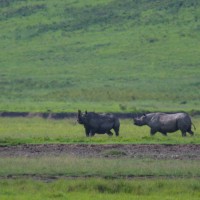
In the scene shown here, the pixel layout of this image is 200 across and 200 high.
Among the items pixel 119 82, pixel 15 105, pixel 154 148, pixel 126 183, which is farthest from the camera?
pixel 119 82

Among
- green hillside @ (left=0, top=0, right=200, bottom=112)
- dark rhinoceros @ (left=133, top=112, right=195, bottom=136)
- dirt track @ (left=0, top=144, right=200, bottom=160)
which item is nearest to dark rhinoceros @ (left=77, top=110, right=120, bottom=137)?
dark rhinoceros @ (left=133, top=112, right=195, bottom=136)

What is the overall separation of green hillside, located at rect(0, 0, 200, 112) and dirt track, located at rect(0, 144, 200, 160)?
85.9 ft

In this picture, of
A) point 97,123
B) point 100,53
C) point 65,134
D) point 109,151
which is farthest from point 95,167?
point 100,53

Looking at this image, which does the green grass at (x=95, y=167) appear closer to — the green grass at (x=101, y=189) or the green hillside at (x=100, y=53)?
the green grass at (x=101, y=189)

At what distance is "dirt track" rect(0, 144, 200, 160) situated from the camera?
83.6ft

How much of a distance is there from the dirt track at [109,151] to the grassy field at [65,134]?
1298 mm

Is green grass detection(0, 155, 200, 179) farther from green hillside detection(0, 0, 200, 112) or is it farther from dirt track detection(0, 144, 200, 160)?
green hillside detection(0, 0, 200, 112)

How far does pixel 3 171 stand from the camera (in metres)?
22.0

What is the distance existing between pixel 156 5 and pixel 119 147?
54.6 metres

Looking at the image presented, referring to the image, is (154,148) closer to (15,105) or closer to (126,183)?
(126,183)

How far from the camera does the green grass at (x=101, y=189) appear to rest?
19.2 m

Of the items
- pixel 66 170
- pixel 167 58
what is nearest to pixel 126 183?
pixel 66 170

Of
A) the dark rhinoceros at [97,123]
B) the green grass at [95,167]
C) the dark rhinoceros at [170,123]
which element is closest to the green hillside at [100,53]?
the dark rhinoceros at [170,123]

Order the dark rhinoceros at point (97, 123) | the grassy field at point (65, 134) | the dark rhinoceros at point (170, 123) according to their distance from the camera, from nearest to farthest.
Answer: the grassy field at point (65, 134) < the dark rhinoceros at point (170, 123) < the dark rhinoceros at point (97, 123)
